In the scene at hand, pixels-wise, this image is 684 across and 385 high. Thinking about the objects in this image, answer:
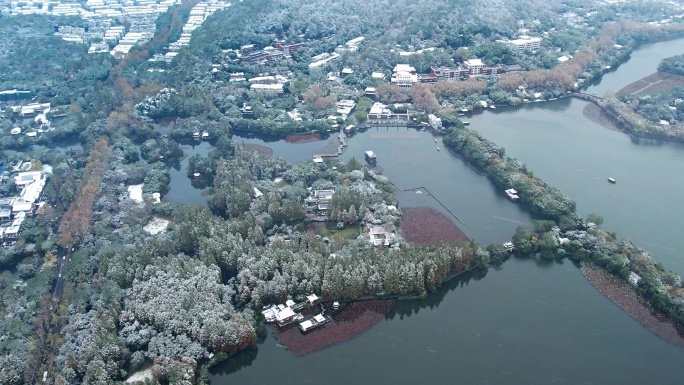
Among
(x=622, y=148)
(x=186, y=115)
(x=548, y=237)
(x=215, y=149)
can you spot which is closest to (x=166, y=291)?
(x=215, y=149)

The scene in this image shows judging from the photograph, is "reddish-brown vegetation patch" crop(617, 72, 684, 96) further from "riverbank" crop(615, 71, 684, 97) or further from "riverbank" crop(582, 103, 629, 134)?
"riverbank" crop(582, 103, 629, 134)

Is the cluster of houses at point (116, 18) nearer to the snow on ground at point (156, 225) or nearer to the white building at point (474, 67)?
the snow on ground at point (156, 225)

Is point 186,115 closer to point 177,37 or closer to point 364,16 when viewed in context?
point 177,37

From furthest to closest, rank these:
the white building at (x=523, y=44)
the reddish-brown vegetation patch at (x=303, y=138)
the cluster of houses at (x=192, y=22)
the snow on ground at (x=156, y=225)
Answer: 1. the cluster of houses at (x=192, y=22)
2. the white building at (x=523, y=44)
3. the reddish-brown vegetation patch at (x=303, y=138)
4. the snow on ground at (x=156, y=225)

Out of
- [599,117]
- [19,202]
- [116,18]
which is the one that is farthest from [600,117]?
[116,18]

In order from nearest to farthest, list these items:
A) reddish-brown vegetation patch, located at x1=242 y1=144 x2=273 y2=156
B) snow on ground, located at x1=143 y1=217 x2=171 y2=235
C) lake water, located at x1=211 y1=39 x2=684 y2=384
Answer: lake water, located at x1=211 y1=39 x2=684 y2=384
snow on ground, located at x1=143 y1=217 x2=171 y2=235
reddish-brown vegetation patch, located at x1=242 y1=144 x2=273 y2=156

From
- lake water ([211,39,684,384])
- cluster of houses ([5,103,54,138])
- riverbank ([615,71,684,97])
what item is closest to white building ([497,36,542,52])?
riverbank ([615,71,684,97])

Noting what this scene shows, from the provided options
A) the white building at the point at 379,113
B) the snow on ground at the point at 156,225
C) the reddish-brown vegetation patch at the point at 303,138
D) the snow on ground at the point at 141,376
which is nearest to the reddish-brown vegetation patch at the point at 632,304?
the snow on ground at the point at 141,376
